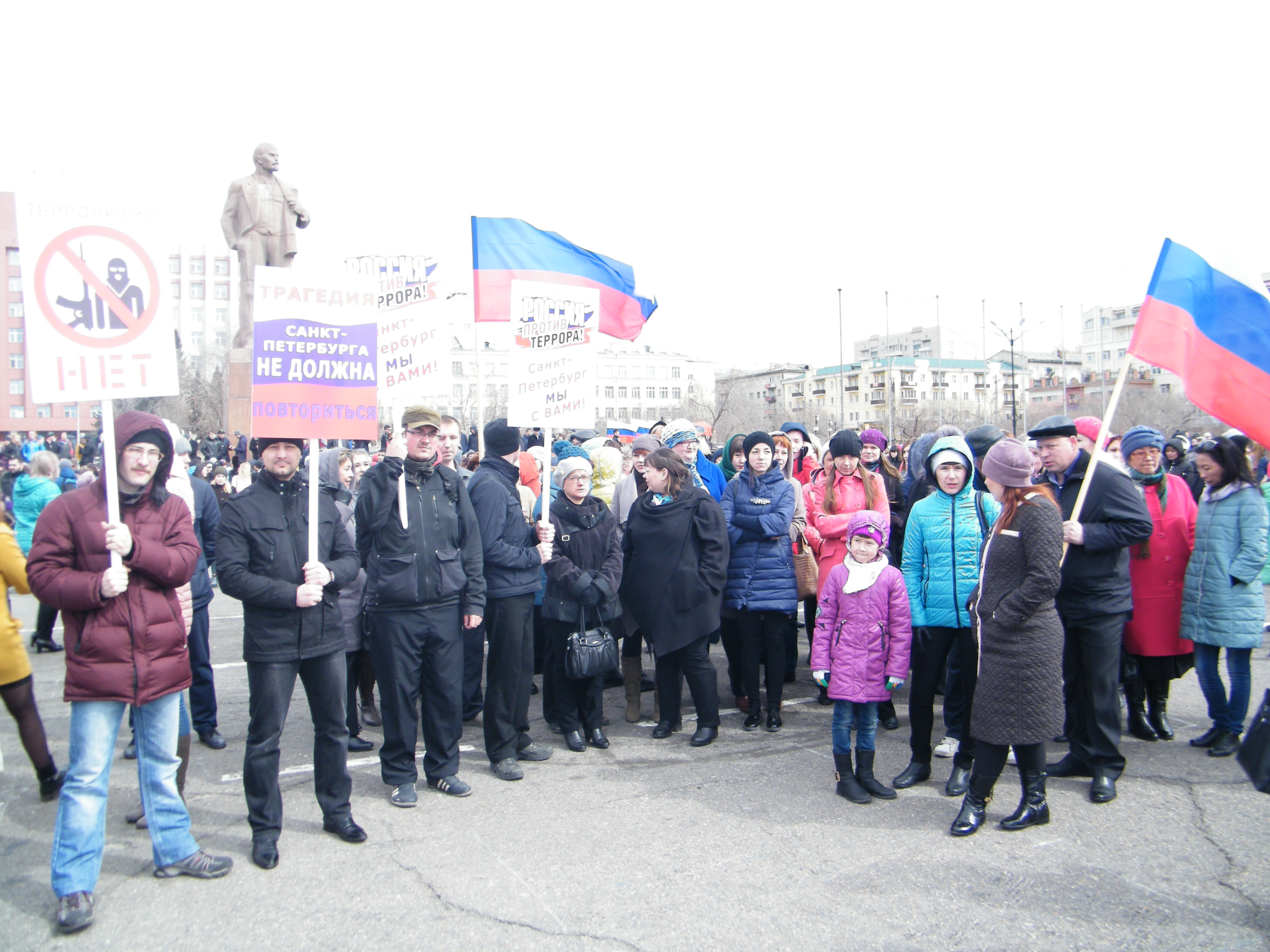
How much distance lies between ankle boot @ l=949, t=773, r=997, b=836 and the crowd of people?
0.02 meters

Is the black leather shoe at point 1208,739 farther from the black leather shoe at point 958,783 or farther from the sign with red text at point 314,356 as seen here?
the sign with red text at point 314,356

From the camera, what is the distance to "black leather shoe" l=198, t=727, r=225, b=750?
18.9ft

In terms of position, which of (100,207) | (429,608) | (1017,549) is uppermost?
(100,207)

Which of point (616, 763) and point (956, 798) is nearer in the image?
point (956, 798)

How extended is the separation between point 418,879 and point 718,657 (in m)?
5.21

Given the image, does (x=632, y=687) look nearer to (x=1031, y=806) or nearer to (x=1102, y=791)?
(x=1031, y=806)

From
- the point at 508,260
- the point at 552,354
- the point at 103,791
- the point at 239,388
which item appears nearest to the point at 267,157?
the point at 239,388

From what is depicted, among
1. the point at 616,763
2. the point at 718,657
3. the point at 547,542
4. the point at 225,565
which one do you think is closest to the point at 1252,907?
the point at 616,763

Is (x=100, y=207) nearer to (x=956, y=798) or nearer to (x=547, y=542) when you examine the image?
(x=547, y=542)

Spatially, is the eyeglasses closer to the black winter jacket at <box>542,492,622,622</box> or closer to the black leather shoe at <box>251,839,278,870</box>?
the black leather shoe at <box>251,839,278,870</box>

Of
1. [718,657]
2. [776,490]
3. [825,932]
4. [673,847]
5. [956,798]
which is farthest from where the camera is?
[718,657]

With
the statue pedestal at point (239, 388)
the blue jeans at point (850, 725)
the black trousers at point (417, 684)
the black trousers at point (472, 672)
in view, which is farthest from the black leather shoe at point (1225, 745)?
the statue pedestal at point (239, 388)

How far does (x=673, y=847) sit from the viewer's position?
4.23 metres

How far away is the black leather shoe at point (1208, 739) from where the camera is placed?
5508mm
